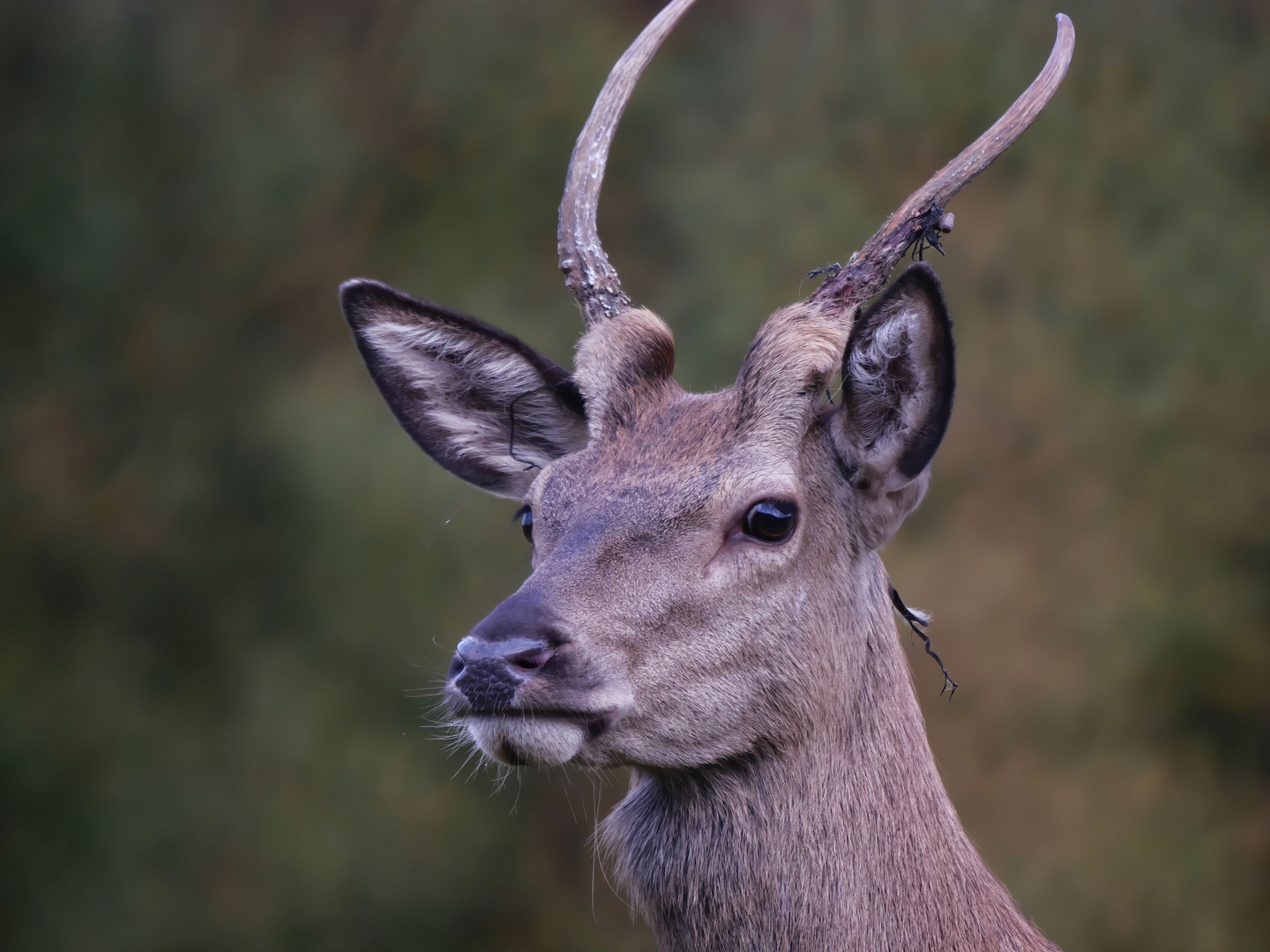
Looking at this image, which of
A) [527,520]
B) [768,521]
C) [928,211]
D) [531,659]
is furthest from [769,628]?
[928,211]

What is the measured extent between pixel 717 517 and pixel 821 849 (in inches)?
39.0

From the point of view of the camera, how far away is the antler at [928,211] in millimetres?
3332

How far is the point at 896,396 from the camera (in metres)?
3.26

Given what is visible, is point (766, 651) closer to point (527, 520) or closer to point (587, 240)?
point (527, 520)

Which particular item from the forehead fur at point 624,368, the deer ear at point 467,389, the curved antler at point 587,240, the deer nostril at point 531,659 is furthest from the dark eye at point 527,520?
the deer nostril at point 531,659

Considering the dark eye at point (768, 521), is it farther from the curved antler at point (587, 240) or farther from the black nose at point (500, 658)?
the curved antler at point (587, 240)

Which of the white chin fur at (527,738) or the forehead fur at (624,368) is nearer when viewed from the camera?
the white chin fur at (527,738)

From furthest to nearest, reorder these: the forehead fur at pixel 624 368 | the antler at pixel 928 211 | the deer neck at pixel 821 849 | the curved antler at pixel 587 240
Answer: the curved antler at pixel 587 240, the forehead fur at pixel 624 368, the antler at pixel 928 211, the deer neck at pixel 821 849

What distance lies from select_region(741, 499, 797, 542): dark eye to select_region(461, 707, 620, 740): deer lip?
67cm

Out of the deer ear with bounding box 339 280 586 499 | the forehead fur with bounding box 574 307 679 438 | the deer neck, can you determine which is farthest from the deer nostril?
the deer ear with bounding box 339 280 586 499

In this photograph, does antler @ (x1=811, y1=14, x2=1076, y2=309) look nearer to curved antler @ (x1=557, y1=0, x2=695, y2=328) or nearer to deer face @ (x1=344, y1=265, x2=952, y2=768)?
deer face @ (x1=344, y1=265, x2=952, y2=768)

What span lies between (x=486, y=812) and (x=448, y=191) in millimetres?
4704

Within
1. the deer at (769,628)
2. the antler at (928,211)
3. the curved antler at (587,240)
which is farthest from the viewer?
the curved antler at (587,240)

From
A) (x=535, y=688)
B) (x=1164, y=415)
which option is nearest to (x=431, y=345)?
(x=535, y=688)
